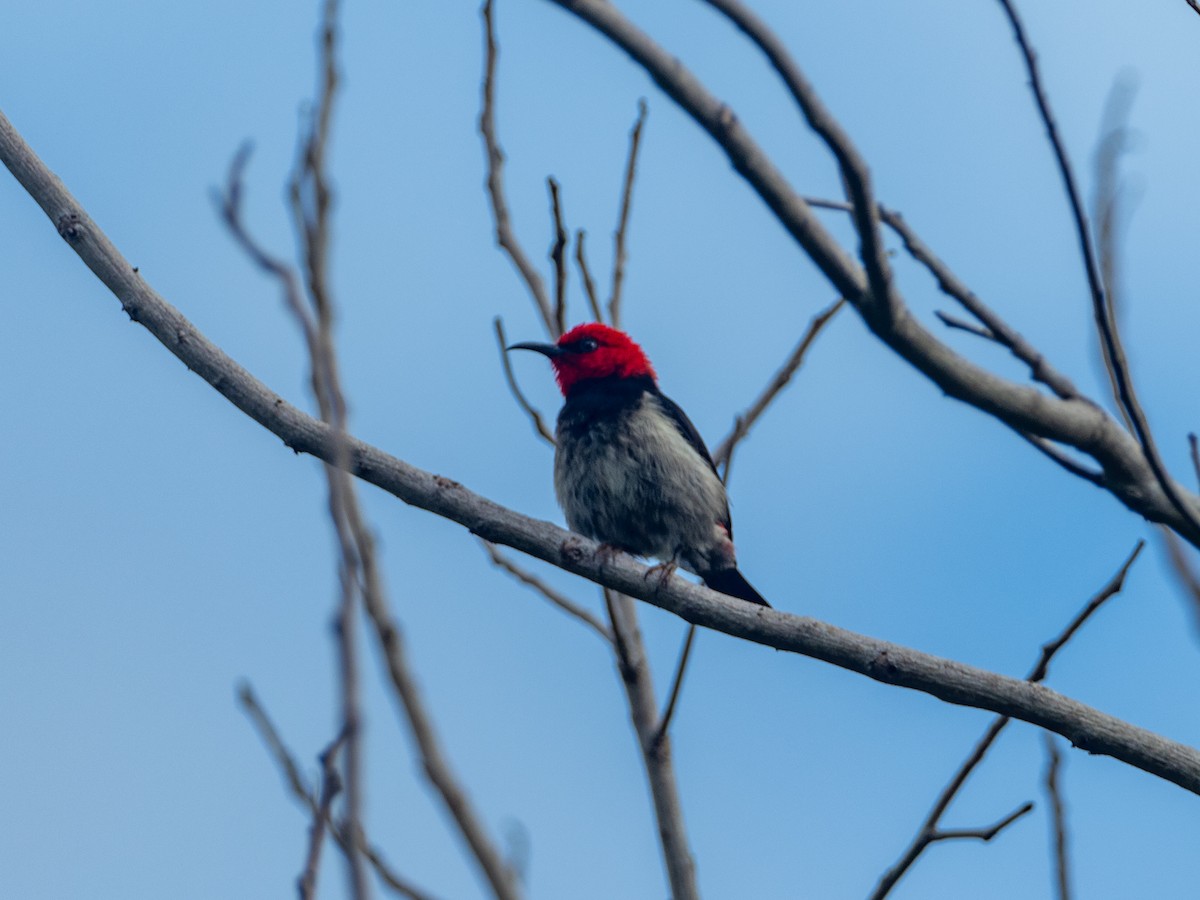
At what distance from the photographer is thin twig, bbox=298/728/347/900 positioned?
1.64m

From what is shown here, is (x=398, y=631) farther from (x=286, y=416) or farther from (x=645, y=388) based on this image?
(x=645, y=388)

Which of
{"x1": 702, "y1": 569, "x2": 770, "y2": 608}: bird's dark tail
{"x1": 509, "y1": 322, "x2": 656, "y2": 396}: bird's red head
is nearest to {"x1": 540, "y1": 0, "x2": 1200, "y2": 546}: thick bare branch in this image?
{"x1": 702, "y1": 569, "x2": 770, "y2": 608}: bird's dark tail

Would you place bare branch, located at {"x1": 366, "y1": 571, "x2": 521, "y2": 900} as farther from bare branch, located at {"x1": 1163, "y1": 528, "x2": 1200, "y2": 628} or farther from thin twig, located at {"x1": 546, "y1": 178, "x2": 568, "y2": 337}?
thin twig, located at {"x1": 546, "y1": 178, "x2": 568, "y2": 337}

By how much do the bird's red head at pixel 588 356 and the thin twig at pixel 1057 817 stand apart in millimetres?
4122

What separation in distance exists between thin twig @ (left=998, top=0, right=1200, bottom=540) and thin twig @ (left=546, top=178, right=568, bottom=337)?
2.51 metres

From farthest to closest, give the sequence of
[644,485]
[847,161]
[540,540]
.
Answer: [644,485] < [540,540] < [847,161]

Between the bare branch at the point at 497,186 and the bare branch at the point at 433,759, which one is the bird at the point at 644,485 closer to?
the bare branch at the point at 497,186

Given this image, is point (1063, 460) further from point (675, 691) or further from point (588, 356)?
point (588, 356)

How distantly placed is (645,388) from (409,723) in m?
5.24

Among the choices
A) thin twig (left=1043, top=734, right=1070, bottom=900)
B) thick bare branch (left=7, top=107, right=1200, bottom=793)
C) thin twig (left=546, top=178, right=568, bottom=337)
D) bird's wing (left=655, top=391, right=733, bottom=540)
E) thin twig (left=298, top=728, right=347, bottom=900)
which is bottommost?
thin twig (left=298, top=728, right=347, bottom=900)

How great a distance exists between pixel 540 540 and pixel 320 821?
8.26 feet

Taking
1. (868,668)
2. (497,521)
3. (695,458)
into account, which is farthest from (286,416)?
(695,458)

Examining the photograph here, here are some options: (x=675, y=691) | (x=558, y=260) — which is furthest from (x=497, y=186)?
(x=675, y=691)

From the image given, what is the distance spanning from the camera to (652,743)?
4348 mm
